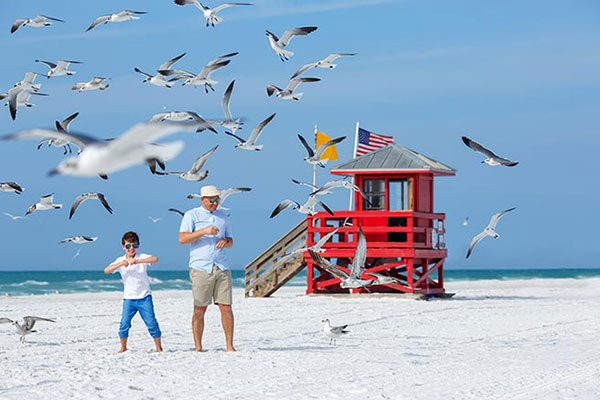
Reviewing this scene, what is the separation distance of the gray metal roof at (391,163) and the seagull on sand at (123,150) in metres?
18.6

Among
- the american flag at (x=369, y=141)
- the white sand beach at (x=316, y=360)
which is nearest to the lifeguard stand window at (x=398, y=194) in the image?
the american flag at (x=369, y=141)

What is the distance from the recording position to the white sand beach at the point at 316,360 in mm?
9734

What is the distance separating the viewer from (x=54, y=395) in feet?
30.3

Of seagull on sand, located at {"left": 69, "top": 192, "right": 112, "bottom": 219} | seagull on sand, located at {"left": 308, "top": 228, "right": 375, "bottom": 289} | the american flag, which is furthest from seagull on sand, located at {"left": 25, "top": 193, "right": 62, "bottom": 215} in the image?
the american flag

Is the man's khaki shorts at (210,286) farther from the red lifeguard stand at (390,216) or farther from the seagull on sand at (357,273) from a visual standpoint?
→ the red lifeguard stand at (390,216)

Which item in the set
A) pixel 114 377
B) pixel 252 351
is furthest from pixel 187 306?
pixel 114 377

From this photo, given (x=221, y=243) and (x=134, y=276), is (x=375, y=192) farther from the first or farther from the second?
(x=134, y=276)

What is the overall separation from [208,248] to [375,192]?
49.8ft

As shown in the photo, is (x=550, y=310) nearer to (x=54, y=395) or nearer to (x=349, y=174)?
(x=349, y=174)

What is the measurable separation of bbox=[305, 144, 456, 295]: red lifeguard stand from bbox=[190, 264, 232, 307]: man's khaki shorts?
1360cm

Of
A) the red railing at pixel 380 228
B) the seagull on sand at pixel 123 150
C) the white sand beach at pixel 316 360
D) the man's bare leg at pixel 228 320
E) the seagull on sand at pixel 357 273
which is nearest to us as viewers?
the seagull on sand at pixel 123 150

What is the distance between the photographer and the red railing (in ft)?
85.5

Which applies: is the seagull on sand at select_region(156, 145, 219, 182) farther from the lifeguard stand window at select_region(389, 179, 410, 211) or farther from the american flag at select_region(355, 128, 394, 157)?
the american flag at select_region(355, 128, 394, 157)

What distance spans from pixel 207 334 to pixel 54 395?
6002 mm
